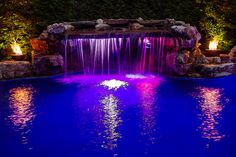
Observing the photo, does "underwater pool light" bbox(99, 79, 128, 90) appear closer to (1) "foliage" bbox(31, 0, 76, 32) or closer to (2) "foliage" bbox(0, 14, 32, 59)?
(2) "foliage" bbox(0, 14, 32, 59)

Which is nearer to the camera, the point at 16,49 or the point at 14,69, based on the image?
the point at 14,69

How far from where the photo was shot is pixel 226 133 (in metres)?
8.34

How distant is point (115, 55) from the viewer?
50.2 feet

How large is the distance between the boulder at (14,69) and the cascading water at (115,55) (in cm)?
179

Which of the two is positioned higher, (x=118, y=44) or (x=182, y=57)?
(x=118, y=44)

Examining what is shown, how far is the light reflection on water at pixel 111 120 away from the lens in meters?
7.83

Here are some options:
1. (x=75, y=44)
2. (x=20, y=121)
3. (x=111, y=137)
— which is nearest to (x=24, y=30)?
(x=75, y=44)

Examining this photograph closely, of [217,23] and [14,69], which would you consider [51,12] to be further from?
[217,23]

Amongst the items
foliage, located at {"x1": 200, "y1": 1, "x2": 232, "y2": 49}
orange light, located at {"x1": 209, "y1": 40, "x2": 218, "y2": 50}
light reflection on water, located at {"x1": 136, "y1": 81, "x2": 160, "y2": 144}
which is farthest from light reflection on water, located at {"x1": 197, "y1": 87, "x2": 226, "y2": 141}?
foliage, located at {"x1": 200, "y1": 1, "x2": 232, "y2": 49}

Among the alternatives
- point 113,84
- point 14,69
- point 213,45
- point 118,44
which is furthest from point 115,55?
point 213,45

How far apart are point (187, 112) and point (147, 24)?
7.57m

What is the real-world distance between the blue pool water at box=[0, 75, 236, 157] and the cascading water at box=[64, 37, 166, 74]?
1.58 metres

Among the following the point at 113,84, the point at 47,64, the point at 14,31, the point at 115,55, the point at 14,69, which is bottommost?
the point at 113,84

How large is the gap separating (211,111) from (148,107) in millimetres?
1855
